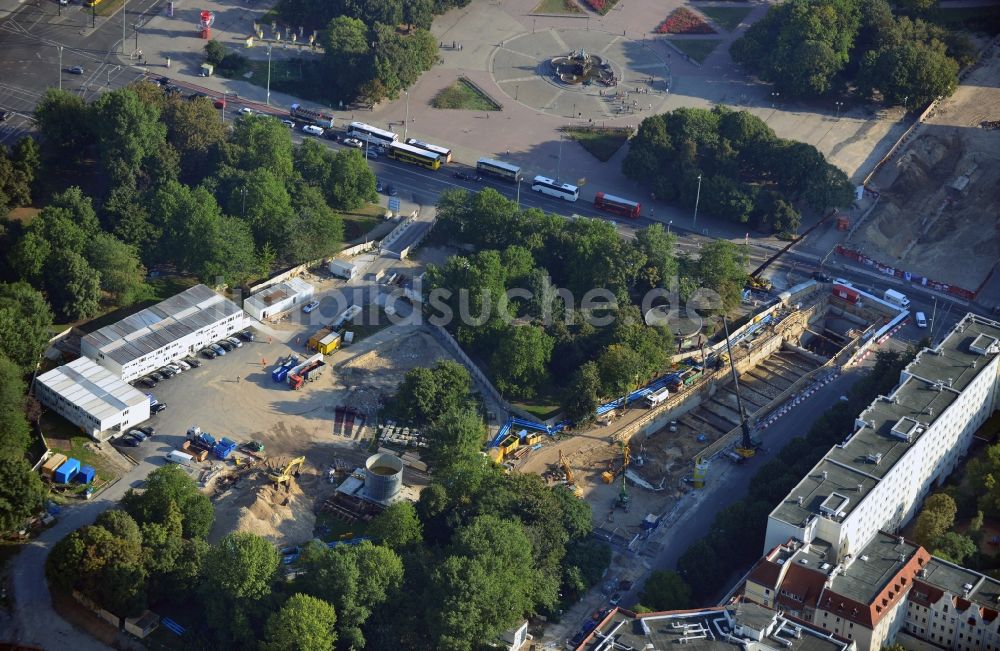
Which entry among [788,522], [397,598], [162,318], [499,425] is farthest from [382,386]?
[788,522]

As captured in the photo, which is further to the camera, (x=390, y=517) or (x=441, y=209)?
(x=441, y=209)

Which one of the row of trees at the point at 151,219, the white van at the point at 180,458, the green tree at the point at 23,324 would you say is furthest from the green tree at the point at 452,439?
the green tree at the point at 23,324

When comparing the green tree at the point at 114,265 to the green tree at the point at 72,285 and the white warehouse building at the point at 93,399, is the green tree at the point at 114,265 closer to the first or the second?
the green tree at the point at 72,285

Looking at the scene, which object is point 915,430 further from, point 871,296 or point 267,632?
point 267,632

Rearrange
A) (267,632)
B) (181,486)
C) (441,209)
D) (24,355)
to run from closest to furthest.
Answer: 1. (267,632)
2. (181,486)
3. (24,355)
4. (441,209)

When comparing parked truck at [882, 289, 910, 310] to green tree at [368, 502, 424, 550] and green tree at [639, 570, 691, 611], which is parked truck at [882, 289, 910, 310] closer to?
green tree at [639, 570, 691, 611]

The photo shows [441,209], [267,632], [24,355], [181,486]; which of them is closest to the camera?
[267,632]

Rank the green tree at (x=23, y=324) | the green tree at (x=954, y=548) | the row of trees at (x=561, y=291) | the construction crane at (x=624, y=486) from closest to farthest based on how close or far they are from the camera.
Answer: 1. the green tree at (x=954, y=548)
2. the green tree at (x=23, y=324)
3. the construction crane at (x=624, y=486)
4. the row of trees at (x=561, y=291)
